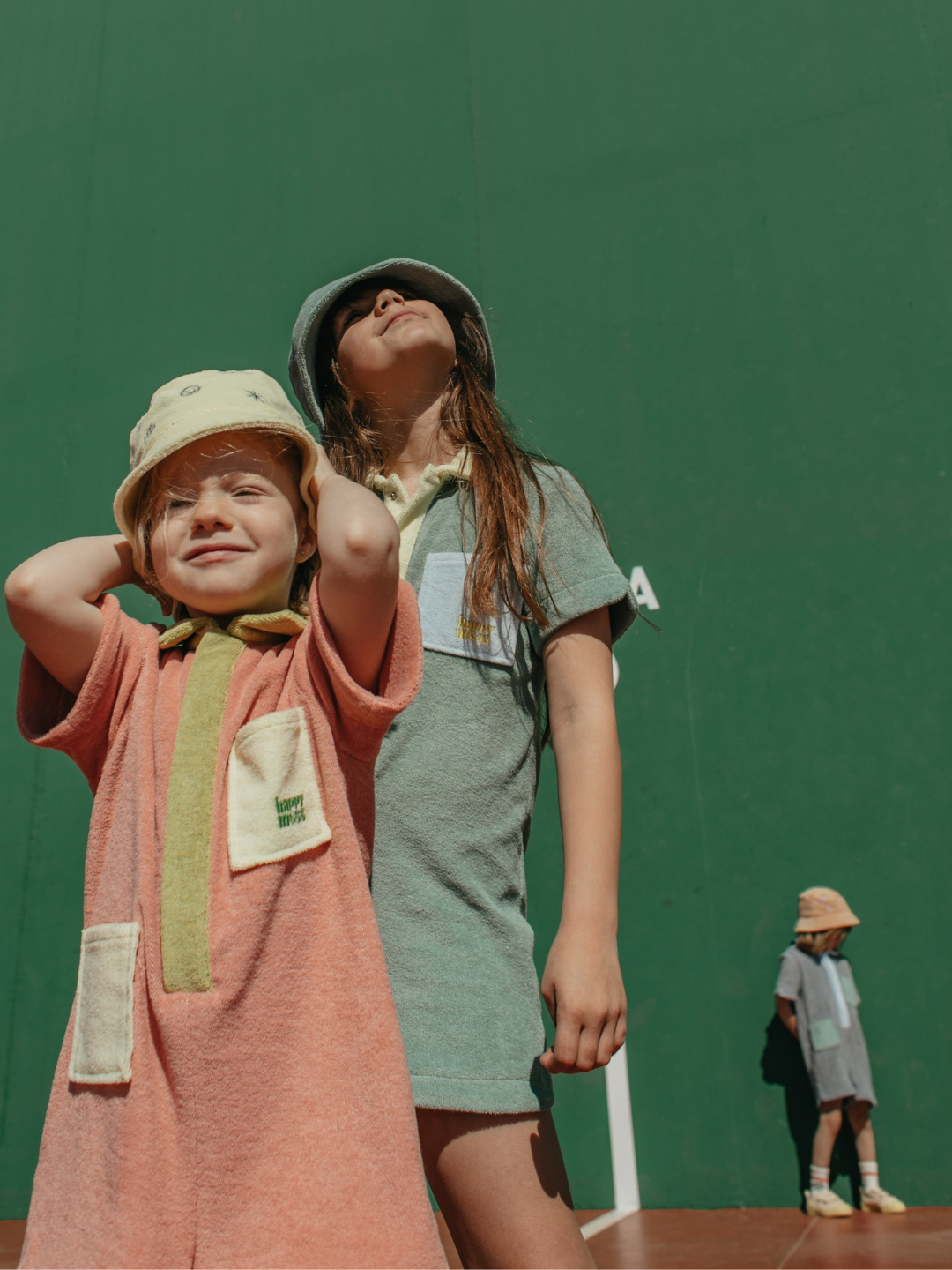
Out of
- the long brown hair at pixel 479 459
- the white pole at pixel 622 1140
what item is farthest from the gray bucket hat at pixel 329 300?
the white pole at pixel 622 1140

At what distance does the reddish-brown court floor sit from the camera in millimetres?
2967

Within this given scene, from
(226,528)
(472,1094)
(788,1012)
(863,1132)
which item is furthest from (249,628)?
(863,1132)

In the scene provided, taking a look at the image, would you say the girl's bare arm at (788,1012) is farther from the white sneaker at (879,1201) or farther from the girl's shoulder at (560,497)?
the girl's shoulder at (560,497)

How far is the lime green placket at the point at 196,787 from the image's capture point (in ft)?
3.05

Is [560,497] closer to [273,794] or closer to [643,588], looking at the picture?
[273,794]

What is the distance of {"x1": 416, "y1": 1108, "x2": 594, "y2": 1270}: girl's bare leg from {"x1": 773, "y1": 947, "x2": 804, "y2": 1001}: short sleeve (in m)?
2.91

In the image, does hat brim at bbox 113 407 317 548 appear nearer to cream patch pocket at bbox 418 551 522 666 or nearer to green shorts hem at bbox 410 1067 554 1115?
cream patch pocket at bbox 418 551 522 666

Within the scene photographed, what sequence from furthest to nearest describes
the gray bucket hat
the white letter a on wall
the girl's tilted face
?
the white letter a on wall < the gray bucket hat < the girl's tilted face

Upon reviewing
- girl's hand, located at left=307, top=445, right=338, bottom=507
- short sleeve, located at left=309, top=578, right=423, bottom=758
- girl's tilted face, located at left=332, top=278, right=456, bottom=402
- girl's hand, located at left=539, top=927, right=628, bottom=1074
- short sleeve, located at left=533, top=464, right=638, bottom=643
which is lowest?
girl's hand, located at left=539, top=927, right=628, bottom=1074

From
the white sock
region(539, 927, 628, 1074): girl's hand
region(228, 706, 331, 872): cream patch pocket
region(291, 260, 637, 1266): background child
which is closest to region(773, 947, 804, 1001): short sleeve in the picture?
the white sock

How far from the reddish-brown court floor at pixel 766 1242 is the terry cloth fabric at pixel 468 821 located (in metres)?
2.38

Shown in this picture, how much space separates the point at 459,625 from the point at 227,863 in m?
0.45

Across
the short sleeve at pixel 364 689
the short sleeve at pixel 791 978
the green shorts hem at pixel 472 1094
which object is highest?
the short sleeve at pixel 364 689

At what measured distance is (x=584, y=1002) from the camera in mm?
1045
